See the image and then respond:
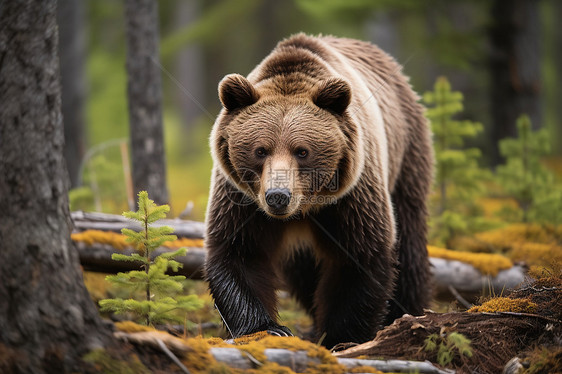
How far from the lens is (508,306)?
388 centimetres

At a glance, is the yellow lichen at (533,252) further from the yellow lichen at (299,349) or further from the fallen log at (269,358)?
the yellow lichen at (299,349)

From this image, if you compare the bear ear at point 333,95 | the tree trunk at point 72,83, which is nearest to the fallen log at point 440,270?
the bear ear at point 333,95

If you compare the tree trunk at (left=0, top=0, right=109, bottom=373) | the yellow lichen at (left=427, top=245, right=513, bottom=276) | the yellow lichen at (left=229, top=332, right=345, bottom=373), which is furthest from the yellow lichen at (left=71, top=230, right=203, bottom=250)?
the yellow lichen at (left=427, top=245, right=513, bottom=276)

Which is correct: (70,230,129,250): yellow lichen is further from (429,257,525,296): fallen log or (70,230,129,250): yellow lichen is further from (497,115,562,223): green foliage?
(497,115,562,223): green foliage

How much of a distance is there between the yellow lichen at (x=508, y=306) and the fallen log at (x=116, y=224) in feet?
9.15

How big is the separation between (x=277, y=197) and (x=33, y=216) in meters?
1.62

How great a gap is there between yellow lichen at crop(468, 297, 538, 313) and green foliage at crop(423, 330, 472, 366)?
53 centimetres

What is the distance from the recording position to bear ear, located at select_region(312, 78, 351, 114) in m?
4.29

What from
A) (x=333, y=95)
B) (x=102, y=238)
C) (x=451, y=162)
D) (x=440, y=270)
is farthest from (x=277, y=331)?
(x=451, y=162)

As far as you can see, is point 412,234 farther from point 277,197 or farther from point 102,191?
point 102,191

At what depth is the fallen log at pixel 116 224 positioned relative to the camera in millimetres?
5785

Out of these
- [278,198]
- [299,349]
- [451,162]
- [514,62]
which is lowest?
[299,349]

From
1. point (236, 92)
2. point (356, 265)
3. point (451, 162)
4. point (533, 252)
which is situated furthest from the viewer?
point (451, 162)

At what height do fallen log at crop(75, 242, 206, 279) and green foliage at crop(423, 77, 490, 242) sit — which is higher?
green foliage at crop(423, 77, 490, 242)
